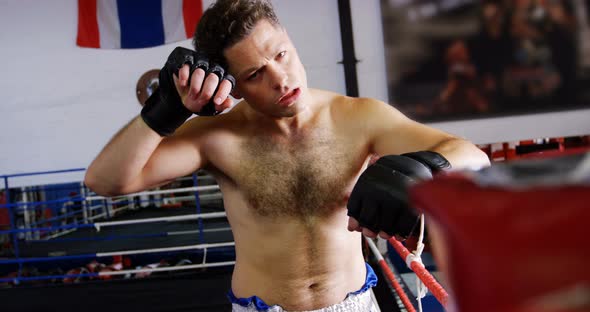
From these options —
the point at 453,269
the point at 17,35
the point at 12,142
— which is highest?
the point at 17,35

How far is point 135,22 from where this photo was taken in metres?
4.48

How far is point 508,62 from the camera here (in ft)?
13.8

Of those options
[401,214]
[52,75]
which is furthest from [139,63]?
[401,214]

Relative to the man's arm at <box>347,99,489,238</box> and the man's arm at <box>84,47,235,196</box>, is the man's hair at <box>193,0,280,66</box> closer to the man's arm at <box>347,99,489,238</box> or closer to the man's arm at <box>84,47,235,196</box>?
the man's arm at <box>84,47,235,196</box>

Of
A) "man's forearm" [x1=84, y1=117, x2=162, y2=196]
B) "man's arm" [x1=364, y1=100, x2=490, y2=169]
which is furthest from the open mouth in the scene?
"man's forearm" [x1=84, y1=117, x2=162, y2=196]

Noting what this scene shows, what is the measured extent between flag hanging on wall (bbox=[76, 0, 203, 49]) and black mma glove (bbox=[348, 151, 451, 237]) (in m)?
3.88

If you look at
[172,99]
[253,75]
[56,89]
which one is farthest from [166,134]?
[56,89]

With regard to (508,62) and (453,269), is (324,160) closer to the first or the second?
(453,269)

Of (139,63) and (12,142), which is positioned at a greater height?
(139,63)

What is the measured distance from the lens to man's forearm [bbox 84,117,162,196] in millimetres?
1367

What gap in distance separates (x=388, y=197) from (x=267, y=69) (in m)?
0.74

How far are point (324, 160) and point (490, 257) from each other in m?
1.32

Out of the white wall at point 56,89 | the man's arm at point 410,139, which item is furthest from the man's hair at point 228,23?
the white wall at point 56,89

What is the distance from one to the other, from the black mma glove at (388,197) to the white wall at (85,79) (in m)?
3.68
